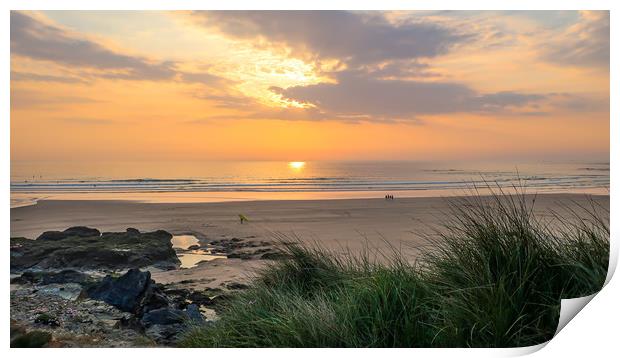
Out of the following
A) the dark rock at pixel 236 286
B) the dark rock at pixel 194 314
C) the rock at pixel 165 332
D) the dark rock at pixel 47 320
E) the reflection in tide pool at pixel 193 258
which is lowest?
the rock at pixel 165 332

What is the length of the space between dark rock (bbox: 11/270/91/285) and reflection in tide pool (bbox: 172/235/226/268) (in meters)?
0.84

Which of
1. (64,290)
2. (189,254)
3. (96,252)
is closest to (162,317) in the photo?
(64,290)

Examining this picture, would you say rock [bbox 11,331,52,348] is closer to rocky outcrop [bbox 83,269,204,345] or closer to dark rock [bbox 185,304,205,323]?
rocky outcrop [bbox 83,269,204,345]

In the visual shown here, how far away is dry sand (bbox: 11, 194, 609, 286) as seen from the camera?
429 cm

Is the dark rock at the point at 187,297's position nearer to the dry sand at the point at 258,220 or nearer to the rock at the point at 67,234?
the dry sand at the point at 258,220

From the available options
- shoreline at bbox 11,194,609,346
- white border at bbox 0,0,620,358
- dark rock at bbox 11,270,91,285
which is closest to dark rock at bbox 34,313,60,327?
shoreline at bbox 11,194,609,346

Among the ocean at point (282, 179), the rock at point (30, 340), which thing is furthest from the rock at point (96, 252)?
the rock at point (30, 340)

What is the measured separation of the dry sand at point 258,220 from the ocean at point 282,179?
167mm

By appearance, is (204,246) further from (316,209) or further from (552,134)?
(552,134)

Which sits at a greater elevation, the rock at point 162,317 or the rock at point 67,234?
the rock at point 67,234

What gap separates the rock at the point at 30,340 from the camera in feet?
9.56

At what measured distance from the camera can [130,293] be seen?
11.0 feet

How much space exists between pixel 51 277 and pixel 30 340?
0.72 m
